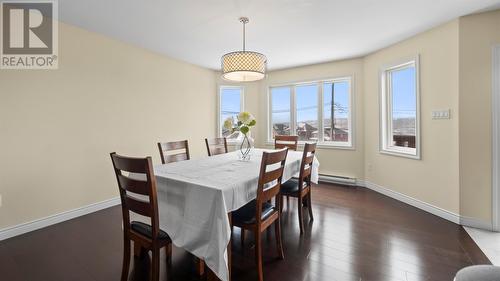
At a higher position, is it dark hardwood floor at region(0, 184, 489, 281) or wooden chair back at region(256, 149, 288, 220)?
wooden chair back at region(256, 149, 288, 220)

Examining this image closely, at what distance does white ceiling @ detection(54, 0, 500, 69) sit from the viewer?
2365 mm

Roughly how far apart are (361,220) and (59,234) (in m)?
3.35

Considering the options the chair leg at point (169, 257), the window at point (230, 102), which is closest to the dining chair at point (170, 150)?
the chair leg at point (169, 257)

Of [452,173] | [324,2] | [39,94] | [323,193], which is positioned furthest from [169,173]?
[452,173]

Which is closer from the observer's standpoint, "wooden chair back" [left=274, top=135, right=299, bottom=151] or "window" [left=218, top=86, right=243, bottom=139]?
"wooden chair back" [left=274, top=135, right=299, bottom=151]

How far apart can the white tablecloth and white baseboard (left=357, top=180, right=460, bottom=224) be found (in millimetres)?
2576

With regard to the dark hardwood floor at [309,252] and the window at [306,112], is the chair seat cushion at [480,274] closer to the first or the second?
the dark hardwood floor at [309,252]

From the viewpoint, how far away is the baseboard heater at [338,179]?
13.9 feet

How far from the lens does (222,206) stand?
1398 mm

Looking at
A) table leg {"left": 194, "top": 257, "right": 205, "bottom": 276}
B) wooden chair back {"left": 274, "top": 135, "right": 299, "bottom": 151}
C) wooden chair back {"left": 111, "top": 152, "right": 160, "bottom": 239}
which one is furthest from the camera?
wooden chair back {"left": 274, "top": 135, "right": 299, "bottom": 151}

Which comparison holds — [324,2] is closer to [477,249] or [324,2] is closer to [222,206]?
[222,206]

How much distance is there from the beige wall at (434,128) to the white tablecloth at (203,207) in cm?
255

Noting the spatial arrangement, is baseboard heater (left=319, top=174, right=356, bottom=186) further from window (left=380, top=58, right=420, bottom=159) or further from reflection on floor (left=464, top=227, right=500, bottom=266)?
reflection on floor (left=464, top=227, right=500, bottom=266)

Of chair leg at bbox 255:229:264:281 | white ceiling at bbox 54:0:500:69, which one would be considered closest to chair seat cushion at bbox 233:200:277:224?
chair leg at bbox 255:229:264:281
